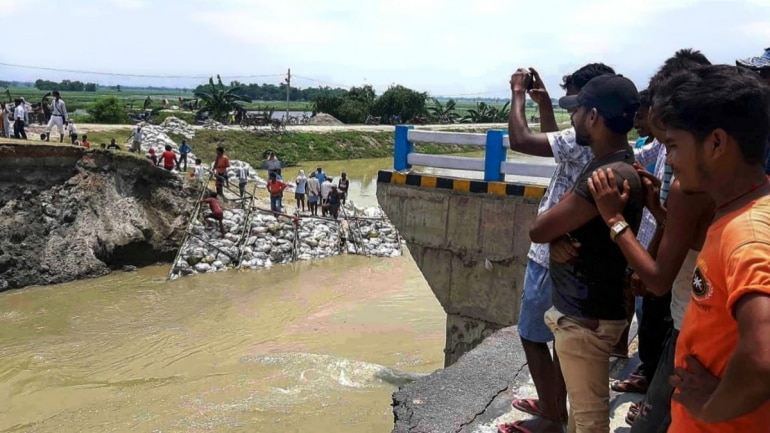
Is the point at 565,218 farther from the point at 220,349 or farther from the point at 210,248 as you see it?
the point at 210,248

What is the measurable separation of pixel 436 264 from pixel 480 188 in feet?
3.25

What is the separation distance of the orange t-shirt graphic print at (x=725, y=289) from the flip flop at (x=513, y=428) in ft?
4.90

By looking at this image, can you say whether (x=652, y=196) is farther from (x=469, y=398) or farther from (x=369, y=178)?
(x=369, y=178)

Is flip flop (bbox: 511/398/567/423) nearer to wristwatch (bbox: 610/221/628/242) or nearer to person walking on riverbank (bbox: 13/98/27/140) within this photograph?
wristwatch (bbox: 610/221/628/242)

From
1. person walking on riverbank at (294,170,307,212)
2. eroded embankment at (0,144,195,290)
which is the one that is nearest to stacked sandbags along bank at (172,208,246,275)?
eroded embankment at (0,144,195,290)

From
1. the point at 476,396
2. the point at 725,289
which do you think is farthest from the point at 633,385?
the point at 725,289

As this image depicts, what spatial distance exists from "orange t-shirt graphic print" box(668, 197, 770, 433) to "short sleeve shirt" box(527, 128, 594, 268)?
135cm

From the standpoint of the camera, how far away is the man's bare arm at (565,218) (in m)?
2.29

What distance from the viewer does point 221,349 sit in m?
10.2

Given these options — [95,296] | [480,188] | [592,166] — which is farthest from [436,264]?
[95,296]

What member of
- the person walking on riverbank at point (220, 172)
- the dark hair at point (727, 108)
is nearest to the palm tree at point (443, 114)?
the person walking on riverbank at point (220, 172)

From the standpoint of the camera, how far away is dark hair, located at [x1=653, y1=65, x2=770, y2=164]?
5.14ft

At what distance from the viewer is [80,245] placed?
14680 millimetres

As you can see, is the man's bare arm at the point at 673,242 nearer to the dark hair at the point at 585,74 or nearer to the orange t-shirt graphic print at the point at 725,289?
the orange t-shirt graphic print at the point at 725,289
